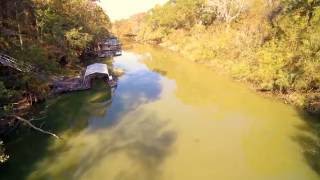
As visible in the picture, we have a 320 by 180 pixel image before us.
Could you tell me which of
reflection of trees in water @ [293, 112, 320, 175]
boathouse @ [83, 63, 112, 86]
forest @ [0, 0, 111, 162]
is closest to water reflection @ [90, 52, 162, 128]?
boathouse @ [83, 63, 112, 86]

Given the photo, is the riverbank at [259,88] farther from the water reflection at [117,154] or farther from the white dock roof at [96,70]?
the white dock roof at [96,70]

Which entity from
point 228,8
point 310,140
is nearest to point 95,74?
point 310,140

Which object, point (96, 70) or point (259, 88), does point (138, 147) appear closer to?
point (259, 88)

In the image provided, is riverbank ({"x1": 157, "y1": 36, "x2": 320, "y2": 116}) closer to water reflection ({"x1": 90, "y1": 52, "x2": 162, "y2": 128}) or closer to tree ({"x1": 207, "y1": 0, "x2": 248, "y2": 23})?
water reflection ({"x1": 90, "y1": 52, "x2": 162, "y2": 128})

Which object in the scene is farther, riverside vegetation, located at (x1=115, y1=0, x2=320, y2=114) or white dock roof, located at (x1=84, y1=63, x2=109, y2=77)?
white dock roof, located at (x1=84, y1=63, x2=109, y2=77)

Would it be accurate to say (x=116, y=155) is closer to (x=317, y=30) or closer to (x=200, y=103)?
(x=200, y=103)

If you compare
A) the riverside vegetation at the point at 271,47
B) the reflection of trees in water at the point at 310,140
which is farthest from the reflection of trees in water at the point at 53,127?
the riverside vegetation at the point at 271,47
